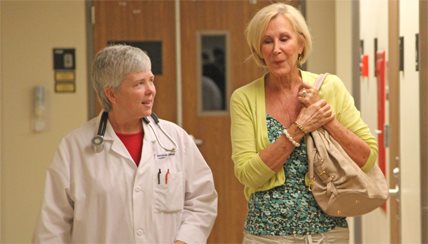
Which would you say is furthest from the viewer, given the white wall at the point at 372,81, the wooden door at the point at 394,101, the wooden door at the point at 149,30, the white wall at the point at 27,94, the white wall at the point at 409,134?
the wooden door at the point at 149,30

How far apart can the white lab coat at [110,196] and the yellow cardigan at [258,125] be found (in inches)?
9.0

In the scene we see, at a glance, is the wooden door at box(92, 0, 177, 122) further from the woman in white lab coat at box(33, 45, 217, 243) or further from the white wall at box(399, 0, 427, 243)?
the woman in white lab coat at box(33, 45, 217, 243)

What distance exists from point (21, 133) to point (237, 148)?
3.83 metres

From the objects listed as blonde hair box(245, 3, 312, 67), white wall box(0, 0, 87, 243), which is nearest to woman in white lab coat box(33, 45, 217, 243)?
blonde hair box(245, 3, 312, 67)

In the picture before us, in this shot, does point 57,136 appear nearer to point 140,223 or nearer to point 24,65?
point 24,65

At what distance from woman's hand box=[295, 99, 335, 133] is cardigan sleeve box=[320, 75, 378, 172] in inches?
2.6

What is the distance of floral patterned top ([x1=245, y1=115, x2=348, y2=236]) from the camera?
8.51 feet

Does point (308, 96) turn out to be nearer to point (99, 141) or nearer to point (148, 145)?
point (148, 145)

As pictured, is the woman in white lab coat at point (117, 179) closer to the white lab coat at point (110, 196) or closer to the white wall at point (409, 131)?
the white lab coat at point (110, 196)

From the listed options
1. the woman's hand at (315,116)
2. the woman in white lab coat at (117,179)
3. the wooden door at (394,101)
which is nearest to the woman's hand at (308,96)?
the woman's hand at (315,116)

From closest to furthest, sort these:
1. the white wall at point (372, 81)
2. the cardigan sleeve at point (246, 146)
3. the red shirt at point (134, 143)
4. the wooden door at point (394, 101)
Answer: the cardigan sleeve at point (246, 146) → the red shirt at point (134, 143) → the wooden door at point (394, 101) → the white wall at point (372, 81)

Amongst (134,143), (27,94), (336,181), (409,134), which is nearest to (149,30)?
(27,94)

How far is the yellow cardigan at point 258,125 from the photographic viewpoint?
8.66 ft

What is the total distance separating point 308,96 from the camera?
262 cm
